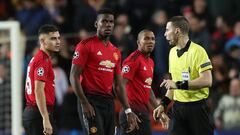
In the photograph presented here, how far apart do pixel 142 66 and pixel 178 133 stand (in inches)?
57.8

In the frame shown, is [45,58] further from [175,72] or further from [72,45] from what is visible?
[72,45]

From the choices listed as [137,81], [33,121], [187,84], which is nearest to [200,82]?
[187,84]

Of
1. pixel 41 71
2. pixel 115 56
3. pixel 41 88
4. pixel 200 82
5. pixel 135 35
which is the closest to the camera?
pixel 200 82

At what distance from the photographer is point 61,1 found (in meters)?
18.0

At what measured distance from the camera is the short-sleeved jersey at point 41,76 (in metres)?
10.8

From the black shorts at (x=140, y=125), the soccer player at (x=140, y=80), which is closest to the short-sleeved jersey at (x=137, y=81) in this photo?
the soccer player at (x=140, y=80)

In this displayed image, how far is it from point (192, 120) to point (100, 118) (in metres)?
1.26

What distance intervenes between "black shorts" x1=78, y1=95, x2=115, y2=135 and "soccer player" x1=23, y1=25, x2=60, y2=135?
1.65 ft

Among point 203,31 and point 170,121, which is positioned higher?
point 203,31

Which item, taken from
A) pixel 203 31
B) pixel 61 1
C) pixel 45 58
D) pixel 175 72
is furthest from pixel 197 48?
pixel 61 1

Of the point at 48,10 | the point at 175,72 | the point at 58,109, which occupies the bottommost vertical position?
the point at 58,109

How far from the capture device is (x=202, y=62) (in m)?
10.2

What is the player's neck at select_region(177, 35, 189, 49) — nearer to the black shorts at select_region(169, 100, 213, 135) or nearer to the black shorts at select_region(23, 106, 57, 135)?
the black shorts at select_region(169, 100, 213, 135)

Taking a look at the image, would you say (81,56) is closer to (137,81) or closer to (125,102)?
(125,102)
